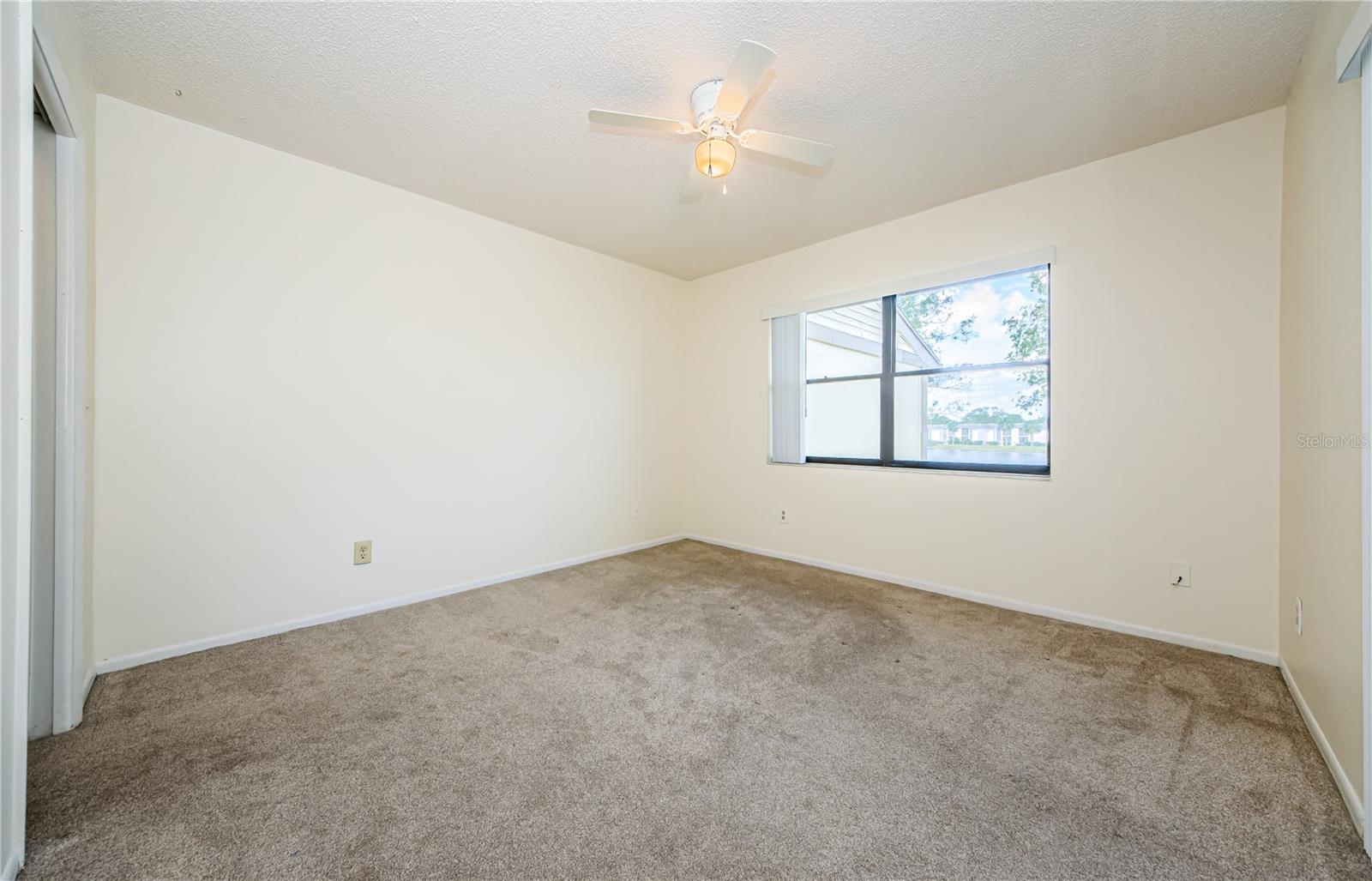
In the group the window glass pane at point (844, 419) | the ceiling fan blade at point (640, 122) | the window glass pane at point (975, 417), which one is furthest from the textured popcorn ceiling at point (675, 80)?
the window glass pane at point (844, 419)

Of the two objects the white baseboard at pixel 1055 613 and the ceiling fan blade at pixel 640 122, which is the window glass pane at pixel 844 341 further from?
the ceiling fan blade at pixel 640 122

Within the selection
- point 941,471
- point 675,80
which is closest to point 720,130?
point 675,80

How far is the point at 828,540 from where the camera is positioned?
3.81m

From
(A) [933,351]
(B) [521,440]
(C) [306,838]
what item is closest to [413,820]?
(C) [306,838]

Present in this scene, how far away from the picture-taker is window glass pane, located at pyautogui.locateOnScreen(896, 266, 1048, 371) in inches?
116

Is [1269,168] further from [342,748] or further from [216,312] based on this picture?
[216,312]

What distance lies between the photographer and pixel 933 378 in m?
3.35

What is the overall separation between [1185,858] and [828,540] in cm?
261

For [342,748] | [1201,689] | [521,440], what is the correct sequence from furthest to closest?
Answer: [521,440] < [1201,689] < [342,748]

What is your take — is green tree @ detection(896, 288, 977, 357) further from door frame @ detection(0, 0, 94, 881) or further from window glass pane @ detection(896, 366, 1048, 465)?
door frame @ detection(0, 0, 94, 881)

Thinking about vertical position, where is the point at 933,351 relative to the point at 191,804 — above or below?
above

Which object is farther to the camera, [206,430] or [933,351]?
[933,351]

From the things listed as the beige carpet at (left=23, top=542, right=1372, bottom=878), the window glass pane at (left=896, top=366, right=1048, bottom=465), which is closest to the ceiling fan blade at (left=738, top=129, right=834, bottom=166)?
the window glass pane at (left=896, top=366, right=1048, bottom=465)

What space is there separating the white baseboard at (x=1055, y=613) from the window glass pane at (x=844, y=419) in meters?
0.87
